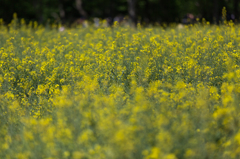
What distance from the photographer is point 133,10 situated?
15797 mm

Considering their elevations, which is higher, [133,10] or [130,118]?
[133,10]

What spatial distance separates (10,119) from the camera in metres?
4.02

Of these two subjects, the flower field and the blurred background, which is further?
the blurred background

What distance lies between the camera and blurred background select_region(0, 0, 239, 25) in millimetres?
21578

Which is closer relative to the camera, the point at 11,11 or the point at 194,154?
the point at 194,154

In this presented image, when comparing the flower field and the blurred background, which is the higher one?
the blurred background

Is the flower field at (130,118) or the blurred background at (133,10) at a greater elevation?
the blurred background at (133,10)

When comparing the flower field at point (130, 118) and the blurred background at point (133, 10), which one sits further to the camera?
the blurred background at point (133, 10)

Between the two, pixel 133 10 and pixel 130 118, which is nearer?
pixel 130 118

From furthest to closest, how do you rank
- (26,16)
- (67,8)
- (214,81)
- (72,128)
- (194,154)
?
1. (67,8)
2. (26,16)
3. (214,81)
4. (72,128)
5. (194,154)

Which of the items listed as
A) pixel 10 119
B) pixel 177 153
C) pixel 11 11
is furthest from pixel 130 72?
pixel 11 11

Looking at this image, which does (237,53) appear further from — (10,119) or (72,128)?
(10,119)

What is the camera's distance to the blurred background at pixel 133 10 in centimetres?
2158

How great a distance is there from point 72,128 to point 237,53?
375cm
